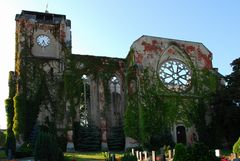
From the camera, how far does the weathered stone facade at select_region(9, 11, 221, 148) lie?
125ft

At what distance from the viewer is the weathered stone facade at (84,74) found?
125ft

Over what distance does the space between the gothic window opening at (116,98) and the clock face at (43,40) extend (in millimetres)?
8067

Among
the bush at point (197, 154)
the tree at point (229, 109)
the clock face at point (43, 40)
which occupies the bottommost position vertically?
the bush at point (197, 154)

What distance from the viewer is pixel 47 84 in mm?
38875

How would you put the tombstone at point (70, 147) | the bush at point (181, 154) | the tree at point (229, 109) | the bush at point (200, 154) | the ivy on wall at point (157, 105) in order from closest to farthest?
the bush at point (200, 154) → the bush at point (181, 154) → the tombstone at point (70, 147) → the tree at point (229, 109) → the ivy on wall at point (157, 105)

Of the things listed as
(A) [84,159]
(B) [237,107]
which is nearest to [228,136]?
(B) [237,107]

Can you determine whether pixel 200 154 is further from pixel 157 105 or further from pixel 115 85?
pixel 115 85

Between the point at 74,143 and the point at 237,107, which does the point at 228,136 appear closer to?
the point at 237,107

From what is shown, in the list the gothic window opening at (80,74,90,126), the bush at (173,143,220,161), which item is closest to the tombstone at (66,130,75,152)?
the gothic window opening at (80,74,90,126)

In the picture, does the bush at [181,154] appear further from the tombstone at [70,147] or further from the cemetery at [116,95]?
the tombstone at [70,147]

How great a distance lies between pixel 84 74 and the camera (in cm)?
4022

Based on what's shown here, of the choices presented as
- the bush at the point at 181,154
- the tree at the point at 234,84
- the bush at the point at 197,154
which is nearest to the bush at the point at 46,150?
the bush at the point at 181,154

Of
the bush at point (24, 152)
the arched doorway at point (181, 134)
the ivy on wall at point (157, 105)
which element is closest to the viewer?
the bush at point (24, 152)

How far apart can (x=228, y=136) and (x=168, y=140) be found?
7480mm
